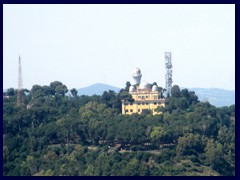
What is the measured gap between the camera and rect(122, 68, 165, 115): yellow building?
35.1 meters

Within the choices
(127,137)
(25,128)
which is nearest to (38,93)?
(25,128)

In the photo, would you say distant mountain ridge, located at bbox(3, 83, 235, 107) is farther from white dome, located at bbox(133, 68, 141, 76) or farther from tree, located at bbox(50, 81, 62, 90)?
white dome, located at bbox(133, 68, 141, 76)

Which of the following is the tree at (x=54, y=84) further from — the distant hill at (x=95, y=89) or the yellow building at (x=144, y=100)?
the distant hill at (x=95, y=89)

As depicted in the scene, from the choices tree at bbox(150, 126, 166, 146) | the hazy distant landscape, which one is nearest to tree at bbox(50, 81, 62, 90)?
tree at bbox(150, 126, 166, 146)

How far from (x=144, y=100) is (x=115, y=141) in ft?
21.5

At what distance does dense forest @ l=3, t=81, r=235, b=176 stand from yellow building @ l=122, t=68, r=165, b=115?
0.65m

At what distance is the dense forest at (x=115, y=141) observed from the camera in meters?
25.7

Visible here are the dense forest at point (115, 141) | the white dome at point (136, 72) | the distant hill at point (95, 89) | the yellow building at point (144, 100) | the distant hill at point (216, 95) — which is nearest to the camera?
the dense forest at point (115, 141)

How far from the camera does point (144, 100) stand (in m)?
35.6

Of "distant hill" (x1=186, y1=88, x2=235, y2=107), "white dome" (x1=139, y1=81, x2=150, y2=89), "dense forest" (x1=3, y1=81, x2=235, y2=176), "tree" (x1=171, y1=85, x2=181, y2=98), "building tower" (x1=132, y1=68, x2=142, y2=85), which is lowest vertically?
"dense forest" (x1=3, y1=81, x2=235, y2=176)

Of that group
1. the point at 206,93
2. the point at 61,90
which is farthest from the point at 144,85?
the point at 206,93

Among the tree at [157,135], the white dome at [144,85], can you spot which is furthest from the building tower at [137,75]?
the tree at [157,135]

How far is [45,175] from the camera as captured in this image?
80.2 ft

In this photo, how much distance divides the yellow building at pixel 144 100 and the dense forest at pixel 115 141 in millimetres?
649
